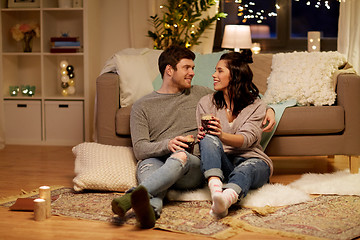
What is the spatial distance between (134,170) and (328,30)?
3586 millimetres

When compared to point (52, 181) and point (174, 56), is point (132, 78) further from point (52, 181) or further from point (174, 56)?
point (52, 181)

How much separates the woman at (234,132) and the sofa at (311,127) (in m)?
0.53

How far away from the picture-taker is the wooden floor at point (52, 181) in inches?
88.0

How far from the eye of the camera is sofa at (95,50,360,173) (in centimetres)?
339

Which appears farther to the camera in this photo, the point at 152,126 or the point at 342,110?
the point at 342,110

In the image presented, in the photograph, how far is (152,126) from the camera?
9.89 ft

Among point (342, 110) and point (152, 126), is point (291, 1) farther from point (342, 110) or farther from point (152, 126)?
point (152, 126)

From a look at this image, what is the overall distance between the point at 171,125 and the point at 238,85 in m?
0.44

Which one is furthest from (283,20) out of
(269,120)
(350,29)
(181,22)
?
(269,120)

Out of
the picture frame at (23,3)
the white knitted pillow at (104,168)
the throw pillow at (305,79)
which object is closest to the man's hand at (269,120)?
the throw pillow at (305,79)

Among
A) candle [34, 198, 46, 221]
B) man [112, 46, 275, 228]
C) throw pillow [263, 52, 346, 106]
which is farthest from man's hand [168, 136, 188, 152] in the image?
throw pillow [263, 52, 346, 106]

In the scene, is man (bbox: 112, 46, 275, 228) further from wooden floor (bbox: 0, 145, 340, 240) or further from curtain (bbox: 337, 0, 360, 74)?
curtain (bbox: 337, 0, 360, 74)

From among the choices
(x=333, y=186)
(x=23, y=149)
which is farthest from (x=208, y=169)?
(x=23, y=149)

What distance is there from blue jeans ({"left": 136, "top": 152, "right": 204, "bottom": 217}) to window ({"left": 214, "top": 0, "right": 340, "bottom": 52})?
3.04 metres
